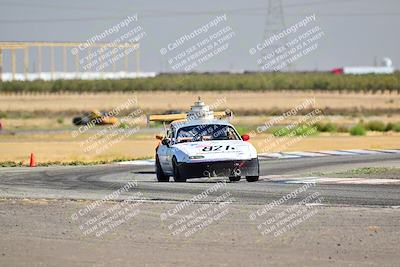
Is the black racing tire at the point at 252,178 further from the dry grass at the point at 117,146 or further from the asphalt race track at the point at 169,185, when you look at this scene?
the dry grass at the point at 117,146

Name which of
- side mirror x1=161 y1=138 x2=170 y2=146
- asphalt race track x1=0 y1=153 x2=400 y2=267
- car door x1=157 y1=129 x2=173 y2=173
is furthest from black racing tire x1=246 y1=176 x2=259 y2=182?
side mirror x1=161 y1=138 x2=170 y2=146

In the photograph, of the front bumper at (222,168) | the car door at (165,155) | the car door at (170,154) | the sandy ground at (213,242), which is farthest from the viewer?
the car door at (165,155)

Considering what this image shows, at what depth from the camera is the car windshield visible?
77.3 ft

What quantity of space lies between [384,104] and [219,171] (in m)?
89.1

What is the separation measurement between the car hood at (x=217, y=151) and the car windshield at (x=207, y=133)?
0.61 meters

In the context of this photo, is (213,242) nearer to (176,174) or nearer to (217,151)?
(217,151)

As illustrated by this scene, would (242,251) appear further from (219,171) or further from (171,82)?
(171,82)

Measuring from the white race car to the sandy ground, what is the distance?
19.9 ft

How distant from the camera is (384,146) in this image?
143 feet

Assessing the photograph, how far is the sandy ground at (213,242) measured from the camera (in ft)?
38.1

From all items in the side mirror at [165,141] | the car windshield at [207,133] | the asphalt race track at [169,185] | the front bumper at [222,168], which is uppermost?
the car windshield at [207,133]

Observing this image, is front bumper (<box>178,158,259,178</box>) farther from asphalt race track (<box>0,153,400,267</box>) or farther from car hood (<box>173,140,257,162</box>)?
asphalt race track (<box>0,153,400,267</box>)

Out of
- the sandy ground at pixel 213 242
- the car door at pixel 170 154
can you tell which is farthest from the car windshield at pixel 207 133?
the sandy ground at pixel 213 242

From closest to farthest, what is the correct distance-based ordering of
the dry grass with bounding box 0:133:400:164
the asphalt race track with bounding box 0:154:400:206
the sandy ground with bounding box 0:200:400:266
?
the sandy ground with bounding box 0:200:400:266 < the asphalt race track with bounding box 0:154:400:206 < the dry grass with bounding box 0:133:400:164
